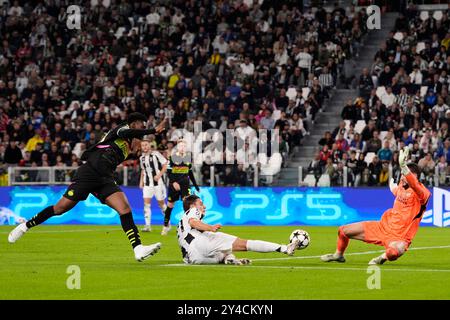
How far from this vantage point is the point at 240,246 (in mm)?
17219

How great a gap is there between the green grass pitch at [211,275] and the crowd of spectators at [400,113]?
924 centimetres

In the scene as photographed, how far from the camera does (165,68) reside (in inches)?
1634

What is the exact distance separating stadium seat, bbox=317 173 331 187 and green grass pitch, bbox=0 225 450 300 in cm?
944

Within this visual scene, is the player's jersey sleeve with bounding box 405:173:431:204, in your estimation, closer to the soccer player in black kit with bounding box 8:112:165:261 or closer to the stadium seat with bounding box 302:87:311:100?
the soccer player in black kit with bounding box 8:112:165:261

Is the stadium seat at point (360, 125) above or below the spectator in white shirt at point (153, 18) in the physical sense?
below

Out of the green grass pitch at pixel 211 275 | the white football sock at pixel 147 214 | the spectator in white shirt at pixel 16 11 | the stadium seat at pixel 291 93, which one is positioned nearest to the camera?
the green grass pitch at pixel 211 275

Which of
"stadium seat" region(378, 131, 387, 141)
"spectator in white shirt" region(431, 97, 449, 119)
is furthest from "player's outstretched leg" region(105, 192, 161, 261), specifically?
"spectator in white shirt" region(431, 97, 449, 119)

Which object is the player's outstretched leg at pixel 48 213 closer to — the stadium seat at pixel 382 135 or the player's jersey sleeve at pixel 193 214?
the player's jersey sleeve at pixel 193 214

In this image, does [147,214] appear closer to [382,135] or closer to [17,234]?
[382,135]

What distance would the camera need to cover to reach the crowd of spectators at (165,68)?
3756 centimetres

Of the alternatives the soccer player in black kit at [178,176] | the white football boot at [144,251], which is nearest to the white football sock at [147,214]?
the soccer player in black kit at [178,176]

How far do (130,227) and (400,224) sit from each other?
14.6 feet

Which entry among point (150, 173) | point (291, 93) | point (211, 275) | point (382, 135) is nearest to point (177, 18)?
point (291, 93)
